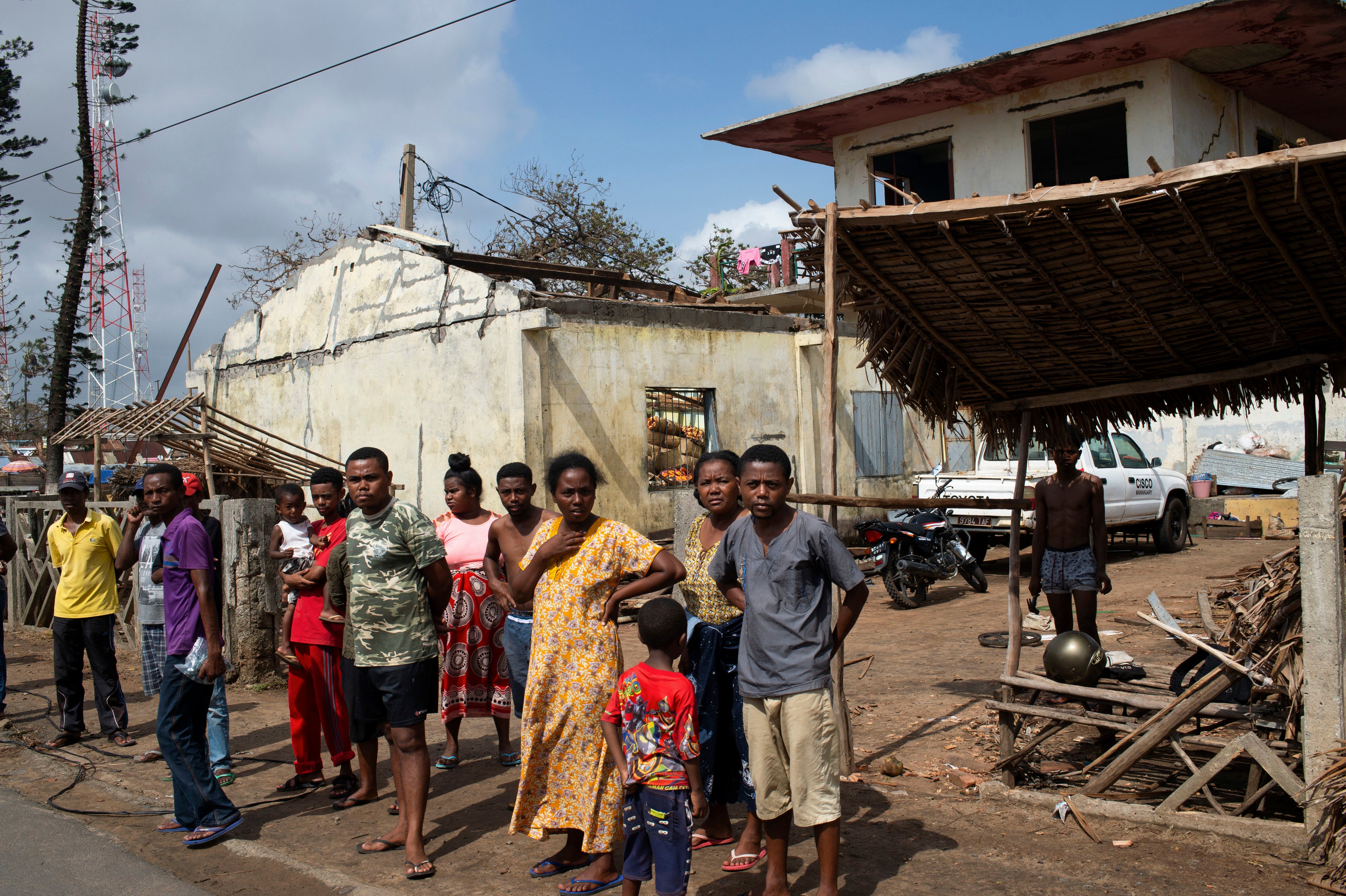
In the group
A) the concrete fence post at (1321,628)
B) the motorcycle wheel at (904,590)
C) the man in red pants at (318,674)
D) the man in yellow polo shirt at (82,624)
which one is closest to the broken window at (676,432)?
the motorcycle wheel at (904,590)

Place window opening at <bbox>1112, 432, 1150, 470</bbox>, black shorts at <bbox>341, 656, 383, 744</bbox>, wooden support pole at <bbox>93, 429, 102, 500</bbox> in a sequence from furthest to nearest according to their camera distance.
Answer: window opening at <bbox>1112, 432, 1150, 470</bbox> < wooden support pole at <bbox>93, 429, 102, 500</bbox> < black shorts at <bbox>341, 656, 383, 744</bbox>

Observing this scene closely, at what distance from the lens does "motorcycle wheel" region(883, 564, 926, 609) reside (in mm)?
11016

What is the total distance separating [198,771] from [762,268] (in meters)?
17.4

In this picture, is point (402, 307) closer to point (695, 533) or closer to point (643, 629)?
point (695, 533)

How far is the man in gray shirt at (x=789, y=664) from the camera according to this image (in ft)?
11.2

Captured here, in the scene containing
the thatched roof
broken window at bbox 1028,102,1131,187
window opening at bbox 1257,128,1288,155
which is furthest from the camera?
window opening at bbox 1257,128,1288,155

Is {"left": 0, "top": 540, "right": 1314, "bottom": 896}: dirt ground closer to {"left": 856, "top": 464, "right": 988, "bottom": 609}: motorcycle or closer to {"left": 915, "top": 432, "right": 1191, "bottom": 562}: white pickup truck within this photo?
{"left": 856, "top": 464, "right": 988, "bottom": 609}: motorcycle

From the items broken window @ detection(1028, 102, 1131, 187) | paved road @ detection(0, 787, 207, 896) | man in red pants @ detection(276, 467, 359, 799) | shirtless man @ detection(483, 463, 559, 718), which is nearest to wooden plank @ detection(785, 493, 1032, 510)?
shirtless man @ detection(483, 463, 559, 718)

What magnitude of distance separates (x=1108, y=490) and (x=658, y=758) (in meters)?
11.3

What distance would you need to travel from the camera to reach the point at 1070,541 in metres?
6.53

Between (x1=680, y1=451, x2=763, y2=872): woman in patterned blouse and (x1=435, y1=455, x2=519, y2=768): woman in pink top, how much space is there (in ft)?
5.39

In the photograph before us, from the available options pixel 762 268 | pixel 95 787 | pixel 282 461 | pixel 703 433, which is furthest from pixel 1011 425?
pixel 762 268

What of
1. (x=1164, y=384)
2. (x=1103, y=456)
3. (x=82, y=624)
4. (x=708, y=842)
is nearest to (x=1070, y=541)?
(x=1164, y=384)

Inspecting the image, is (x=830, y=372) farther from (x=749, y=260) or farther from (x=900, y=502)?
(x=749, y=260)
